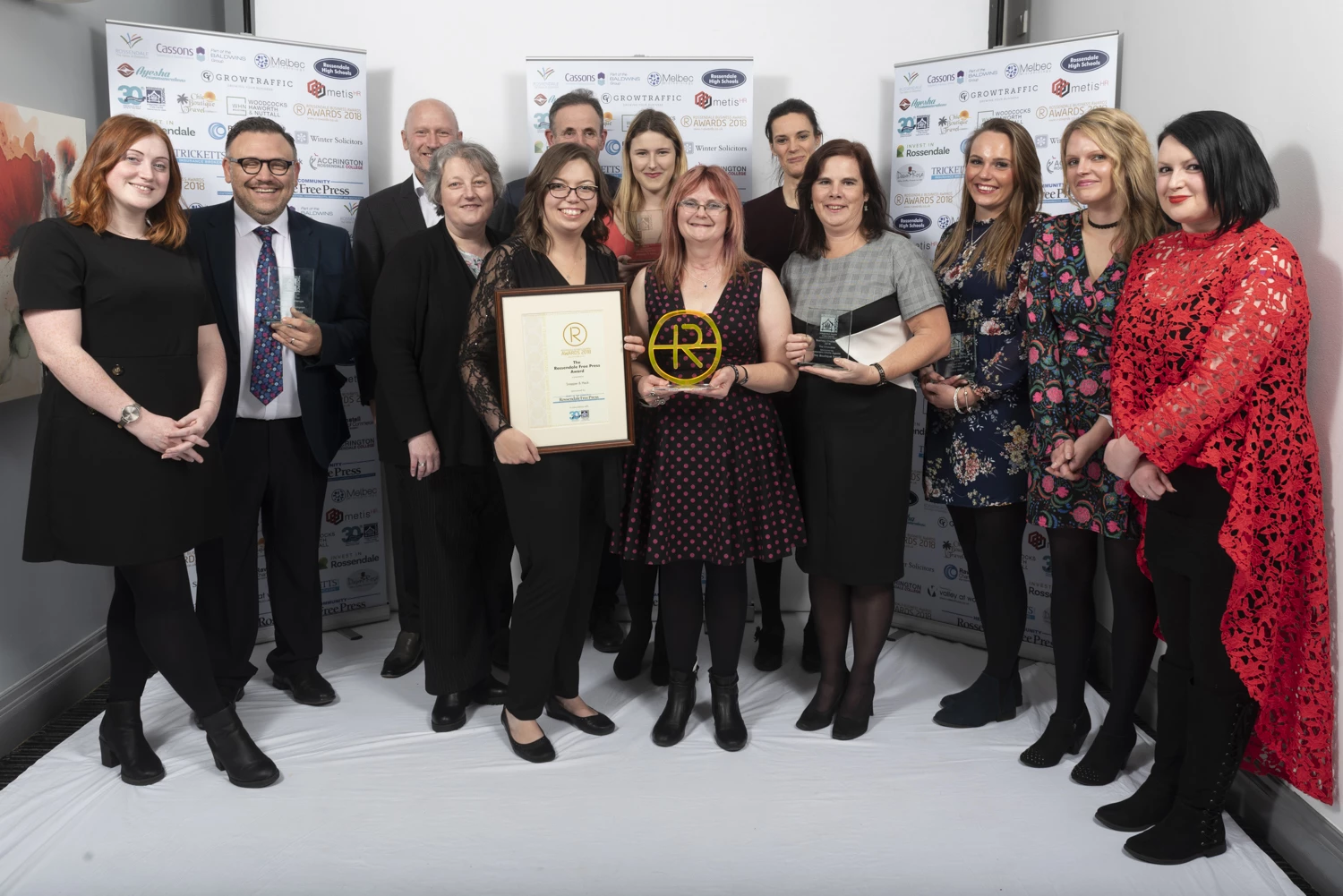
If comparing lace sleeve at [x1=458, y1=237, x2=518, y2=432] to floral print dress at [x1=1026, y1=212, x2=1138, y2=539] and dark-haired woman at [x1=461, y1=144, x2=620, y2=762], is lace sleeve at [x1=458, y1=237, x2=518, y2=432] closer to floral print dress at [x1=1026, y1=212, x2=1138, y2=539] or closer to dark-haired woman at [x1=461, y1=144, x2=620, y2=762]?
dark-haired woman at [x1=461, y1=144, x2=620, y2=762]

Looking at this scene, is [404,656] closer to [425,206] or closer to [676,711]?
[676,711]

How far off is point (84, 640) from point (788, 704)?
98.6 inches

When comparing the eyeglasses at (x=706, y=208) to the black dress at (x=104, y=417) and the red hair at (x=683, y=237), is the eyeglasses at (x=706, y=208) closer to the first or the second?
the red hair at (x=683, y=237)

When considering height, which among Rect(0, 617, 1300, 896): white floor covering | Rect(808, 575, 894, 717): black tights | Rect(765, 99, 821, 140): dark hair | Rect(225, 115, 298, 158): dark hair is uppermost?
Rect(765, 99, 821, 140): dark hair

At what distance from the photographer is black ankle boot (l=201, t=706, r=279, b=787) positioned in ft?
9.53

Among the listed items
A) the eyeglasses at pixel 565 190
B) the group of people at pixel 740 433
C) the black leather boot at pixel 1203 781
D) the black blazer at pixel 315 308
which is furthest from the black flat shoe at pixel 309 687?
the black leather boot at pixel 1203 781

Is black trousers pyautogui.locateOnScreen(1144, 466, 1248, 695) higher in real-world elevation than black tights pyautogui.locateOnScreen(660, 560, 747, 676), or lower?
higher

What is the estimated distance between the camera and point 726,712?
3182 millimetres

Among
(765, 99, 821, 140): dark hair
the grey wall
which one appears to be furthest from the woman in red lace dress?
the grey wall

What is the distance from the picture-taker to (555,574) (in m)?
2.94

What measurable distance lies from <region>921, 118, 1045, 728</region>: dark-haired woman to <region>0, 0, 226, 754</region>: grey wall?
2905 mm

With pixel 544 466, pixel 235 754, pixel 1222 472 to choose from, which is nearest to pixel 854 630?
pixel 544 466

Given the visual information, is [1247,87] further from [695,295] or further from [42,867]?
[42,867]

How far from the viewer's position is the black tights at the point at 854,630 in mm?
3146
